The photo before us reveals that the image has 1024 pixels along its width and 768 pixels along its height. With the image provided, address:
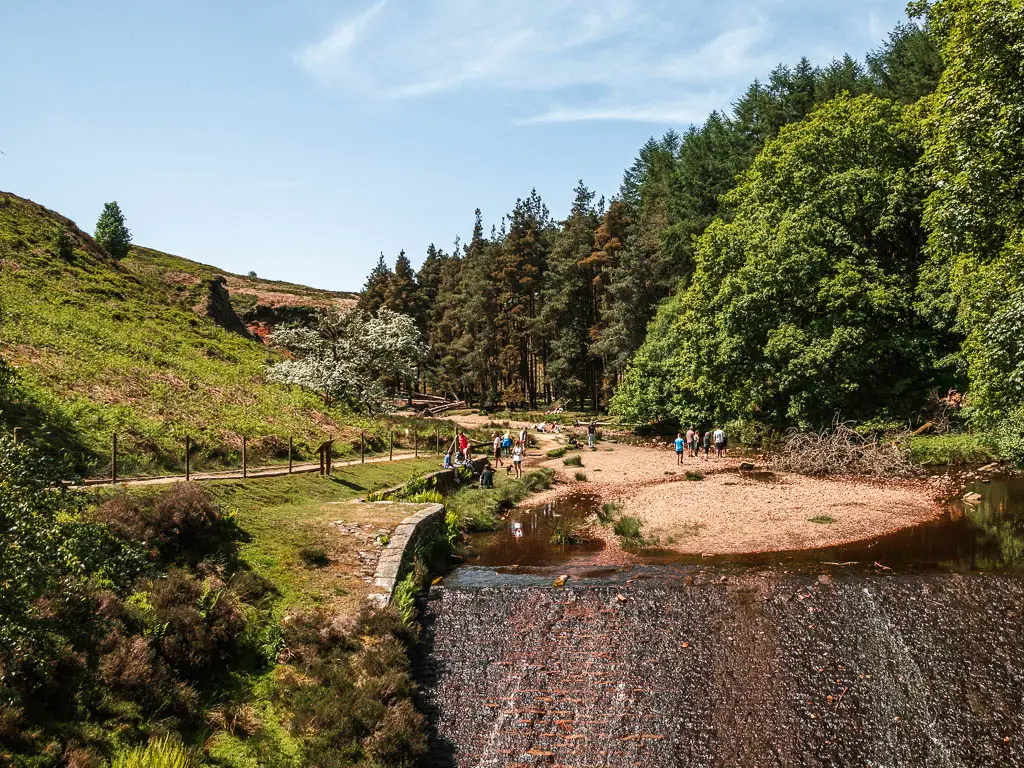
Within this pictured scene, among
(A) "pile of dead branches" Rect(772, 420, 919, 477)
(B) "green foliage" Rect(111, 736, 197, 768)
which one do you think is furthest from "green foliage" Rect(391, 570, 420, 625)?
(A) "pile of dead branches" Rect(772, 420, 919, 477)

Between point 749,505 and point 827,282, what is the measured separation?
1503 centimetres

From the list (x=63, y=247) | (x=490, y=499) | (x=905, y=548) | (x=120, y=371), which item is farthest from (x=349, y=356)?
A: (x=905, y=548)

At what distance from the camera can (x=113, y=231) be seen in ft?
213

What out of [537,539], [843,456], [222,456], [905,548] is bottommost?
[537,539]

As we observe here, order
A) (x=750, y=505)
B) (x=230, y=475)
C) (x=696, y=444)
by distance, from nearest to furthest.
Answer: (x=230, y=475) < (x=750, y=505) < (x=696, y=444)

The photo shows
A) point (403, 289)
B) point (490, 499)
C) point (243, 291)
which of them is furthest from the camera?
point (243, 291)

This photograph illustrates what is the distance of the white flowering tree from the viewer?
37.2 m

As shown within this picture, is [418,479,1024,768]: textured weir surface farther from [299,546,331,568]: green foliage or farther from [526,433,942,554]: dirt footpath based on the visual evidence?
[526,433,942,554]: dirt footpath

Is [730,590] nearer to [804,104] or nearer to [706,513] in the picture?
[706,513]

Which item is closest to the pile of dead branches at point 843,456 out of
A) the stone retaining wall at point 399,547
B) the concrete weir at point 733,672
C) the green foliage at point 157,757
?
the concrete weir at point 733,672

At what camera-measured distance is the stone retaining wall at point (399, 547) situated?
13602 millimetres

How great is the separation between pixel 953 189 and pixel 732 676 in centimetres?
1527

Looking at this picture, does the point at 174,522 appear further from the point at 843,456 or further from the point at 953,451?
the point at 953,451

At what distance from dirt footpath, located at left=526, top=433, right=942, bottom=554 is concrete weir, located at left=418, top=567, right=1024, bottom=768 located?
3.77 m
